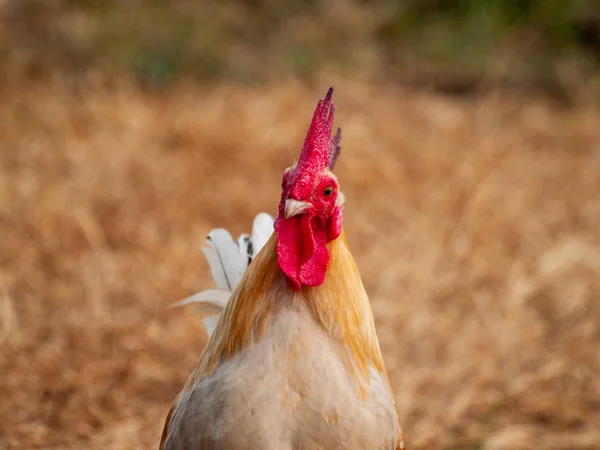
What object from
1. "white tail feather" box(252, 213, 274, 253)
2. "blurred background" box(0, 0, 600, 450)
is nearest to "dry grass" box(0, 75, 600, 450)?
"blurred background" box(0, 0, 600, 450)

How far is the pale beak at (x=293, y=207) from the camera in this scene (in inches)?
84.3

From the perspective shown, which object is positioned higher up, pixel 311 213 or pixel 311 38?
pixel 311 38

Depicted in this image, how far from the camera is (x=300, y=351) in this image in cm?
223

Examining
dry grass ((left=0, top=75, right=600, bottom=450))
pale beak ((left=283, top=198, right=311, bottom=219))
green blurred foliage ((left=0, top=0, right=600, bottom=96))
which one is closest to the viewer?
pale beak ((left=283, top=198, right=311, bottom=219))

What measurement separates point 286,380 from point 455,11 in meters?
8.35

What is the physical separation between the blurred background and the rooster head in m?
1.74

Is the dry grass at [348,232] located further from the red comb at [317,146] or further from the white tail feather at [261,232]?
the red comb at [317,146]

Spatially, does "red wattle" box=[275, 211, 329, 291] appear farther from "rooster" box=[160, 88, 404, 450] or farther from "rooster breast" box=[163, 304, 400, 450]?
"rooster breast" box=[163, 304, 400, 450]

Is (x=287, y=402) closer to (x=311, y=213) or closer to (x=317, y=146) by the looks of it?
(x=311, y=213)

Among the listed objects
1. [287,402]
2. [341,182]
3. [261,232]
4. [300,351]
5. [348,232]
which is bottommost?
[287,402]

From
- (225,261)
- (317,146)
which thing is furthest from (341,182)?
(317,146)

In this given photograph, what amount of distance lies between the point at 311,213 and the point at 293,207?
9 cm

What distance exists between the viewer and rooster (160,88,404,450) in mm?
2170

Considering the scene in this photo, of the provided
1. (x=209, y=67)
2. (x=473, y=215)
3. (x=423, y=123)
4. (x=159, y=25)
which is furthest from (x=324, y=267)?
(x=159, y=25)
